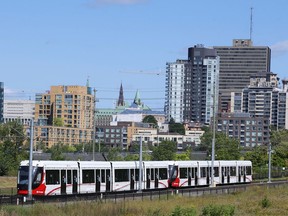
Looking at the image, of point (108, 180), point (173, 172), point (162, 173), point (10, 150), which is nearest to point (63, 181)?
point (108, 180)

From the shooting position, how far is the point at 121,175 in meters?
71.4

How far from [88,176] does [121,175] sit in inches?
241

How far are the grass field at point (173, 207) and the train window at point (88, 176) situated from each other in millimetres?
5426

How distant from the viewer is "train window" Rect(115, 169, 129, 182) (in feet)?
230

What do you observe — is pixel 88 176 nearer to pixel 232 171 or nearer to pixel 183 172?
pixel 183 172

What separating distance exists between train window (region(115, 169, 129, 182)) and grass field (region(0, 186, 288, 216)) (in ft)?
16.8

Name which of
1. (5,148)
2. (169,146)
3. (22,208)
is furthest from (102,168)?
(169,146)

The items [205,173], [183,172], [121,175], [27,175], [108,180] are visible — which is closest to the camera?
[27,175]

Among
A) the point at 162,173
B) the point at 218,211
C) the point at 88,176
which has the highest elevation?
the point at 88,176

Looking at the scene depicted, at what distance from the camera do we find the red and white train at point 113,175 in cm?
6150

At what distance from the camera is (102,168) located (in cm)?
6762

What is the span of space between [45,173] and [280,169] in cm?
8756

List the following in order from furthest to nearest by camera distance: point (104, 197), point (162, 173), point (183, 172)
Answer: point (183, 172) < point (162, 173) < point (104, 197)

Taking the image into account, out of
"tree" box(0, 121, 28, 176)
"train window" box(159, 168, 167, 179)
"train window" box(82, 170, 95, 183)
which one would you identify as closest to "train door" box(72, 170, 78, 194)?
"train window" box(82, 170, 95, 183)
